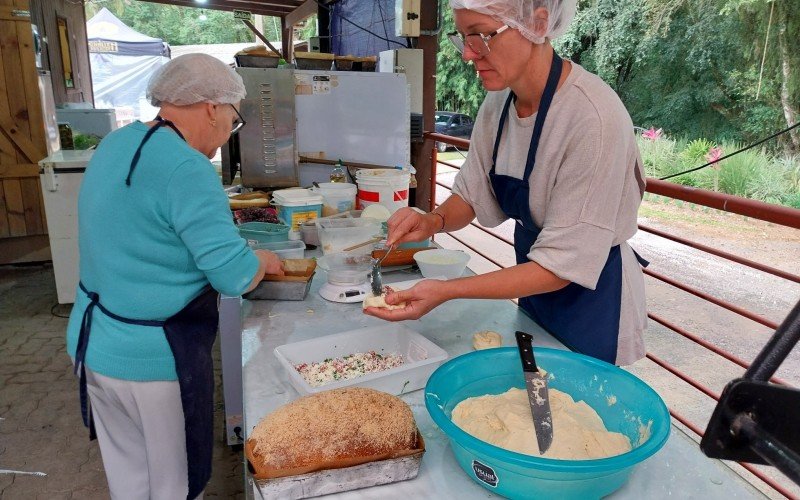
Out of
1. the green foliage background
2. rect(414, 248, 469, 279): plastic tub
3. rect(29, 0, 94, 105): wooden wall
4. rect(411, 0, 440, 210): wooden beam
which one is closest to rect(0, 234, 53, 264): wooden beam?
rect(29, 0, 94, 105): wooden wall

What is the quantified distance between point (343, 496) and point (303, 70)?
3319 millimetres

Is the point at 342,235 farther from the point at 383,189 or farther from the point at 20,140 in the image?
the point at 20,140

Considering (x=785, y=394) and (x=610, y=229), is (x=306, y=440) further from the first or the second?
(x=610, y=229)

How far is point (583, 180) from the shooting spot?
1.43 m

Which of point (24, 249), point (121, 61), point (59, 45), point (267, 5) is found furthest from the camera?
point (121, 61)

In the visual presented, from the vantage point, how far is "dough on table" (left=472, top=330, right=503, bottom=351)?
167cm

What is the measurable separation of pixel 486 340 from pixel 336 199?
1.64 meters

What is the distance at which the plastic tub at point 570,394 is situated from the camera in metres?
0.97

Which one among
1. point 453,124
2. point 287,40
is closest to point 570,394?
point 287,40

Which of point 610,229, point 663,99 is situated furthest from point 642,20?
point 610,229

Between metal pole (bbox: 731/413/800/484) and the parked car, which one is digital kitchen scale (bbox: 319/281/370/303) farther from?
the parked car

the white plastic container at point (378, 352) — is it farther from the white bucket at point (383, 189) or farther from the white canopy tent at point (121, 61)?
the white canopy tent at point (121, 61)

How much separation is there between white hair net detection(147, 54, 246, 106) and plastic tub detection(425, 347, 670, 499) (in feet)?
3.94

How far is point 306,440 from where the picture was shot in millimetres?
1044
